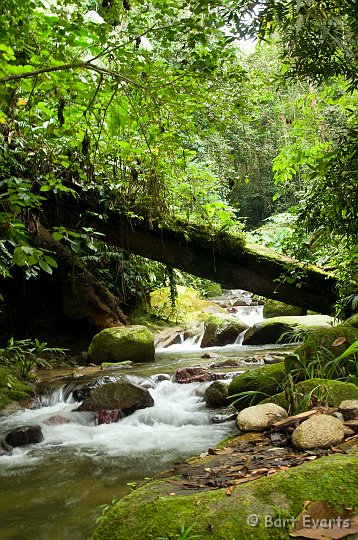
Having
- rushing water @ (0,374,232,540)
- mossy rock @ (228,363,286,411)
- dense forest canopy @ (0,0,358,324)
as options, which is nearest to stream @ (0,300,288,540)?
rushing water @ (0,374,232,540)

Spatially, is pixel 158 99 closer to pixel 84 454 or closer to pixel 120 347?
pixel 84 454

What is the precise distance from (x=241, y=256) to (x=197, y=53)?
3.91m

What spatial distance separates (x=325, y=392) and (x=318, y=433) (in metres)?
0.91

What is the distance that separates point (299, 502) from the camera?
74.3 inches

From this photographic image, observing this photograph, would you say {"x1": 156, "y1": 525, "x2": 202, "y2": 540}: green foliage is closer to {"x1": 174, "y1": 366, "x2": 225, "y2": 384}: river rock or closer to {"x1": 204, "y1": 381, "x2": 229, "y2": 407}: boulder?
{"x1": 204, "y1": 381, "x2": 229, "y2": 407}: boulder

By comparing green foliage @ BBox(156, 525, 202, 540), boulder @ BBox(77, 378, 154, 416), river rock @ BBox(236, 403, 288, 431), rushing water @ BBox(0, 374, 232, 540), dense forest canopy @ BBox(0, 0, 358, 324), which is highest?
dense forest canopy @ BBox(0, 0, 358, 324)

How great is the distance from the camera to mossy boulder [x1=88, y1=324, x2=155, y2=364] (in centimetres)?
928

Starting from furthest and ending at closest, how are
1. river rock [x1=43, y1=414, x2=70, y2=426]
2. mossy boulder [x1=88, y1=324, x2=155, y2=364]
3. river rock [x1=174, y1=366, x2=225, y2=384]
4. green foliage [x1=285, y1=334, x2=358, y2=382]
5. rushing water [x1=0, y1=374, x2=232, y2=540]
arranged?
mossy boulder [x1=88, y1=324, x2=155, y2=364]
river rock [x1=174, y1=366, x2=225, y2=384]
river rock [x1=43, y1=414, x2=70, y2=426]
green foliage [x1=285, y1=334, x2=358, y2=382]
rushing water [x1=0, y1=374, x2=232, y2=540]

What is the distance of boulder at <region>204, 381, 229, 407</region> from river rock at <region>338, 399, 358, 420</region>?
293 centimetres

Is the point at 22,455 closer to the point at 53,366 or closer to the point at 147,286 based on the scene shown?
the point at 53,366

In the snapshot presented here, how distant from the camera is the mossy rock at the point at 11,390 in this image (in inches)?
259

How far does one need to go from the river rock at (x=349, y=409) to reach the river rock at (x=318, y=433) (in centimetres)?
32

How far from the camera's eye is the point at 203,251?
7273 millimetres

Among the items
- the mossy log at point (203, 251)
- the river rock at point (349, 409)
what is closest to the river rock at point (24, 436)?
the mossy log at point (203, 251)
